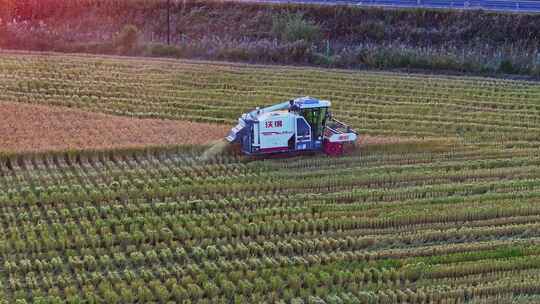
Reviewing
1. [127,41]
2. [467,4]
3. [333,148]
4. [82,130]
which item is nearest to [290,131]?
[333,148]

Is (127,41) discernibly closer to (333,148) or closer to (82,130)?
(82,130)

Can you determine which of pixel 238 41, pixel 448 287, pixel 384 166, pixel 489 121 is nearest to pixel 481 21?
pixel 238 41

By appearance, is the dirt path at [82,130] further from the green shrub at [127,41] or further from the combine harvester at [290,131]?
the green shrub at [127,41]

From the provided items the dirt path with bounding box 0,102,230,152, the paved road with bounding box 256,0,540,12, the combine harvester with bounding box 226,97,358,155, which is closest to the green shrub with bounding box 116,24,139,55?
the dirt path with bounding box 0,102,230,152

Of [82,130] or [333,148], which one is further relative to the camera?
[82,130]

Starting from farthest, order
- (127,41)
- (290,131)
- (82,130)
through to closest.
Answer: (127,41)
(82,130)
(290,131)

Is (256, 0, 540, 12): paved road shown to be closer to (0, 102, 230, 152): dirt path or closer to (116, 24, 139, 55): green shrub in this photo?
(116, 24, 139, 55): green shrub

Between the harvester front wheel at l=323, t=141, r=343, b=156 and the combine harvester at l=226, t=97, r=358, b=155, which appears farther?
the harvester front wheel at l=323, t=141, r=343, b=156
